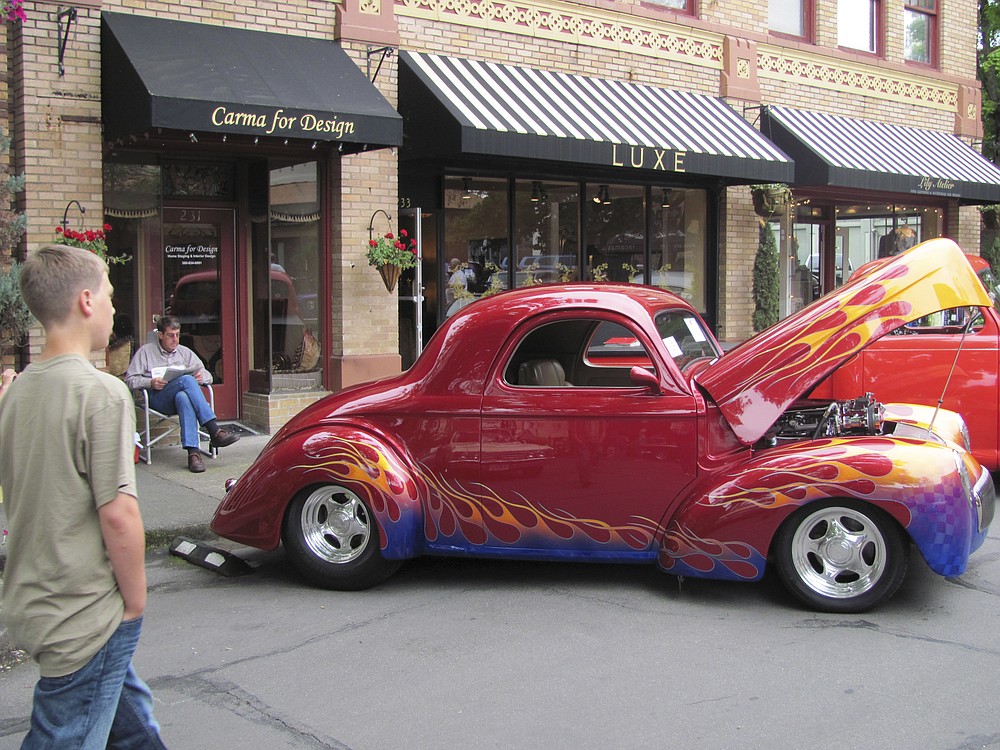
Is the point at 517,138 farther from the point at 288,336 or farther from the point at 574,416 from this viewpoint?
the point at 574,416

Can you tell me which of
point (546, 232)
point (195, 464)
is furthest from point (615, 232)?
point (195, 464)

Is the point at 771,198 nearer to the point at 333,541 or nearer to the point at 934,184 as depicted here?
the point at 934,184

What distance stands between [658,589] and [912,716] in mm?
1897

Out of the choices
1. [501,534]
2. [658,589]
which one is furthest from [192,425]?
[658,589]

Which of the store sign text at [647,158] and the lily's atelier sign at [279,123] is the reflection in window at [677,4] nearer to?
the store sign text at [647,158]

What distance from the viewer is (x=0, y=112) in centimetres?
918

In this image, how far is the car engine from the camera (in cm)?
594

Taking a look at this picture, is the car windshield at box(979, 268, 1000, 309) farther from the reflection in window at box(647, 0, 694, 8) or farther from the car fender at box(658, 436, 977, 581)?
the reflection in window at box(647, 0, 694, 8)

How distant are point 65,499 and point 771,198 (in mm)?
13197

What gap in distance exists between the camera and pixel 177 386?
363 inches

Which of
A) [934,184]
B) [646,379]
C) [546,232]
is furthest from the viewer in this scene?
[934,184]

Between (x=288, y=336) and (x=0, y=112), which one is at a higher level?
(x=0, y=112)

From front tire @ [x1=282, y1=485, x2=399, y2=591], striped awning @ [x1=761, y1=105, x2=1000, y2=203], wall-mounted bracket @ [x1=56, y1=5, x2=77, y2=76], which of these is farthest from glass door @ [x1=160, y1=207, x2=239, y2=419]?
striped awning @ [x1=761, y1=105, x2=1000, y2=203]

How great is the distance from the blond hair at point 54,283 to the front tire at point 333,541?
3227 millimetres
